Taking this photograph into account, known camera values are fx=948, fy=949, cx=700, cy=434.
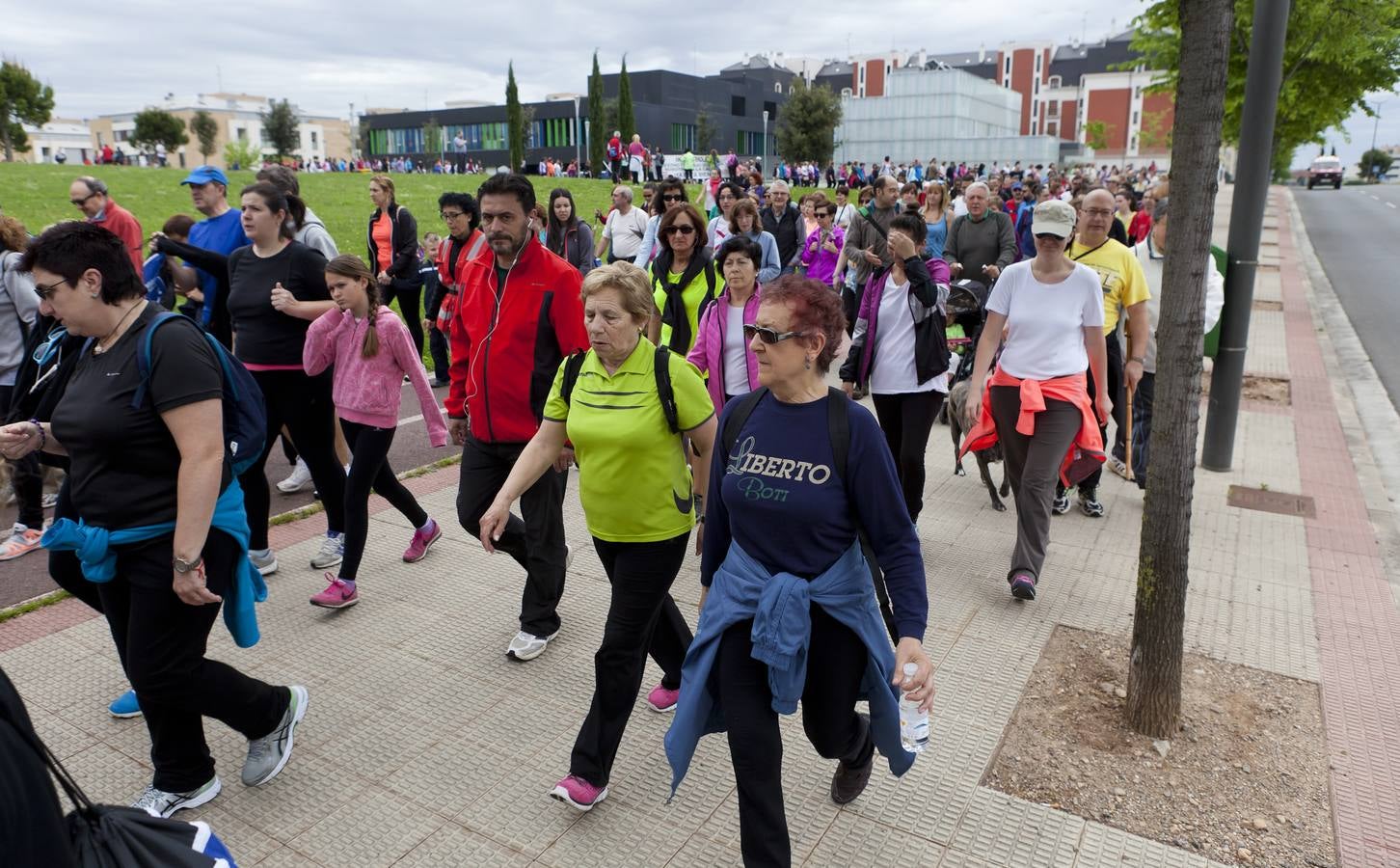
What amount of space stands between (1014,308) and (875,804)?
2.78m

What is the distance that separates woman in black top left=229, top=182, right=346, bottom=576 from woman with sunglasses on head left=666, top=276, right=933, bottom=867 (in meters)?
3.28

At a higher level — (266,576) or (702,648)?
(702,648)

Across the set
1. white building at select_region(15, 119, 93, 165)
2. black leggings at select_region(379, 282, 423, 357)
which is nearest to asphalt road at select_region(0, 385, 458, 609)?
black leggings at select_region(379, 282, 423, 357)

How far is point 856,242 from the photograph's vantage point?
9234mm

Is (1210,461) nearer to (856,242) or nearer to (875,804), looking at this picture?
(856,242)

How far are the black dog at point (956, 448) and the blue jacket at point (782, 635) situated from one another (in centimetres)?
365

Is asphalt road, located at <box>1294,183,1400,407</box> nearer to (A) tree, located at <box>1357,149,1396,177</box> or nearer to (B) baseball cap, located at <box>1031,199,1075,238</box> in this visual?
(B) baseball cap, located at <box>1031,199,1075,238</box>

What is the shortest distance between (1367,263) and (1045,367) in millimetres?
24155

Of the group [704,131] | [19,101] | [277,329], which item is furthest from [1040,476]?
[704,131]

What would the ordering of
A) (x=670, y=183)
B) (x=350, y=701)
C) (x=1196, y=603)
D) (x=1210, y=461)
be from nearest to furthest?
(x=350, y=701)
(x=1196, y=603)
(x=1210, y=461)
(x=670, y=183)

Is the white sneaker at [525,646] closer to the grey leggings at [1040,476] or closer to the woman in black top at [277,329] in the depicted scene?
the woman in black top at [277,329]

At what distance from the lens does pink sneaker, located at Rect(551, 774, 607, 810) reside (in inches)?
128

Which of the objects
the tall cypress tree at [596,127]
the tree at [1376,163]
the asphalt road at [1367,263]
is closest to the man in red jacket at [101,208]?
the asphalt road at [1367,263]

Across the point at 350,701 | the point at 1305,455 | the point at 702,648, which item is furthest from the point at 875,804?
the point at 1305,455
